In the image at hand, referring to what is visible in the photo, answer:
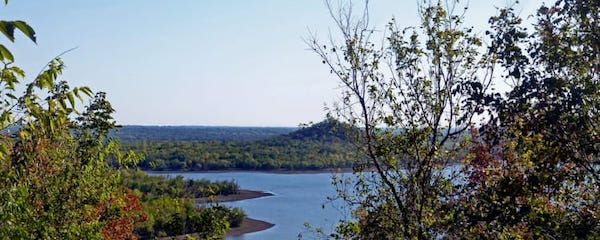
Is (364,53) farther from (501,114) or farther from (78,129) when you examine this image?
(78,129)

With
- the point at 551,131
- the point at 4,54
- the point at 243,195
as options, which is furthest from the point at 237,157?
the point at 4,54

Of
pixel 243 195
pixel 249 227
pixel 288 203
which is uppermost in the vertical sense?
pixel 288 203

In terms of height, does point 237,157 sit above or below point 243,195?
above

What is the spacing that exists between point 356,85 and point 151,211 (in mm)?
19875

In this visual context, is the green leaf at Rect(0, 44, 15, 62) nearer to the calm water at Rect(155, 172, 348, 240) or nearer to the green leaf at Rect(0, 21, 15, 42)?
the green leaf at Rect(0, 21, 15, 42)

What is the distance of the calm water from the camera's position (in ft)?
83.8

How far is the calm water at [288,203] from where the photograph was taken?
2555 centimetres

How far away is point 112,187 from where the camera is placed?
6.46 m

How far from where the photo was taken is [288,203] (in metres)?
36.1

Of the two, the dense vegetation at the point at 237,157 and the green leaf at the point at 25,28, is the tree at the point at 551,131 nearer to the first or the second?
the green leaf at the point at 25,28

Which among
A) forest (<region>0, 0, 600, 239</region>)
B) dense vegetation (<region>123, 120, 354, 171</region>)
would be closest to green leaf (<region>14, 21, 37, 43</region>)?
forest (<region>0, 0, 600, 239</region>)

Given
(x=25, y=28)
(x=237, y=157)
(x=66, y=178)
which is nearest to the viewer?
(x=25, y=28)

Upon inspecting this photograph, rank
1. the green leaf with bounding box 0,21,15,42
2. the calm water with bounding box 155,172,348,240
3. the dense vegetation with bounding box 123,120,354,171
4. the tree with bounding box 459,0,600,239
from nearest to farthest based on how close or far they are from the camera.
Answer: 1. the green leaf with bounding box 0,21,15,42
2. the tree with bounding box 459,0,600,239
3. the calm water with bounding box 155,172,348,240
4. the dense vegetation with bounding box 123,120,354,171

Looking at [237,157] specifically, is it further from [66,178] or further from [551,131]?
[551,131]
